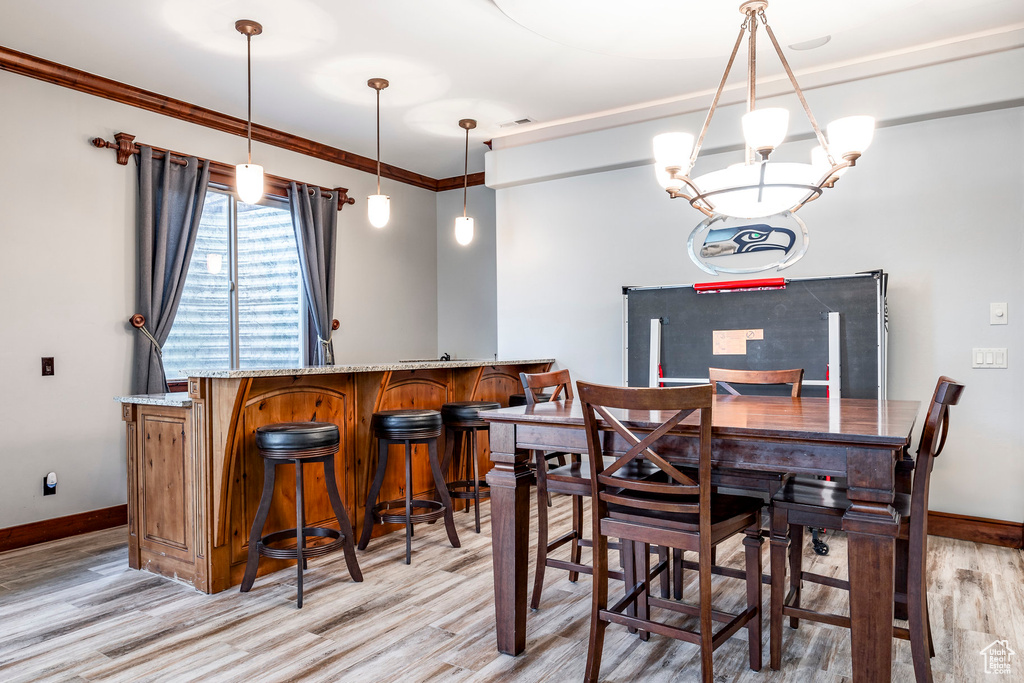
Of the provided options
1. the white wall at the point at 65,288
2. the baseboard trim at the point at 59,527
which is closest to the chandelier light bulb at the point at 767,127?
the white wall at the point at 65,288

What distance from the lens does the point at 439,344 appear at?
6520 millimetres

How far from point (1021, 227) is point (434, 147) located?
4061 mm

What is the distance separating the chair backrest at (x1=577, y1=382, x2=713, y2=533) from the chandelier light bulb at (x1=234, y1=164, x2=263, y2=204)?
227cm

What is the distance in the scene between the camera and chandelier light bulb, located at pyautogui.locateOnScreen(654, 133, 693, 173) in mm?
2285

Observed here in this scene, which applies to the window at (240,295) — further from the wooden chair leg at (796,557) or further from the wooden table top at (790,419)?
the wooden chair leg at (796,557)

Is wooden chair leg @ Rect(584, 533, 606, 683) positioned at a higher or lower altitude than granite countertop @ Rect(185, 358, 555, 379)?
lower

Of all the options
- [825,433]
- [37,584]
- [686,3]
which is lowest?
[37,584]

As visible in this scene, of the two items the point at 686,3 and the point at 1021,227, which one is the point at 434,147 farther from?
the point at 1021,227

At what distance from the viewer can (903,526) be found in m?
2.00

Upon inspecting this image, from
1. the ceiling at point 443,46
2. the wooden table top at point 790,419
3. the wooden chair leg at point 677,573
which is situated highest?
the ceiling at point 443,46

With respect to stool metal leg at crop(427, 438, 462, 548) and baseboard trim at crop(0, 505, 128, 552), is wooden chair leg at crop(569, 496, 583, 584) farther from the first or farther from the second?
baseboard trim at crop(0, 505, 128, 552)

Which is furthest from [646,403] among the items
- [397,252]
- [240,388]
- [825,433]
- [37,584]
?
[397,252]

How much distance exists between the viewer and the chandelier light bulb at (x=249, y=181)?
3.20 metres

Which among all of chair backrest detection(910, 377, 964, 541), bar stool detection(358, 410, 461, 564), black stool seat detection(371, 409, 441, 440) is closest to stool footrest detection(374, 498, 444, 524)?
bar stool detection(358, 410, 461, 564)
